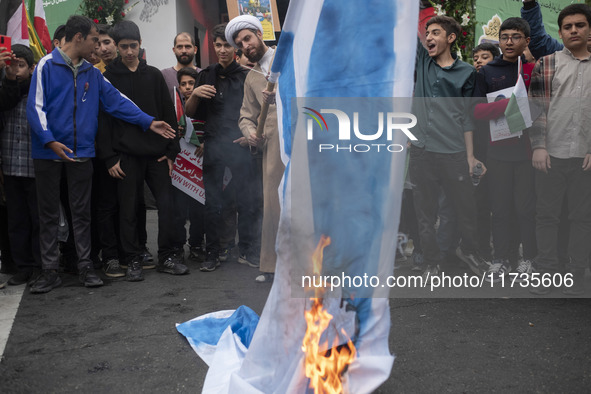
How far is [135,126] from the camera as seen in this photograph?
5395 mm

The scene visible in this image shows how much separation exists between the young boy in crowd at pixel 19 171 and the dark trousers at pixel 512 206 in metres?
3.68

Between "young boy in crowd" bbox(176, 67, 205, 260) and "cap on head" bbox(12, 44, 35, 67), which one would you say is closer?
"cap on head" bbox(12, 44, 35, 67)

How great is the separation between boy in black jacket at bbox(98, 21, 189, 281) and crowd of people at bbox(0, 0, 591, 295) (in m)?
0.01

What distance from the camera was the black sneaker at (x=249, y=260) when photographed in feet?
18.9

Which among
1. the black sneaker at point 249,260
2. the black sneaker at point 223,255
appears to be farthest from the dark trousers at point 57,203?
the black sneaker at point 249,260

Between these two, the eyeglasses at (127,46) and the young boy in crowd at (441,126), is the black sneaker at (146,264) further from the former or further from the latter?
the young boy in crowd at (441,126)

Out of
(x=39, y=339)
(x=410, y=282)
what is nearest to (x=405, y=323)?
(x=410, y=282)

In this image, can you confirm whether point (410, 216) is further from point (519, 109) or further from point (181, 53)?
point (181, 53)

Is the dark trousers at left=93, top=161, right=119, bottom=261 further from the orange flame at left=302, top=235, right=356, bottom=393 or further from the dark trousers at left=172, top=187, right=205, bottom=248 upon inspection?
the orange flame at left=302, top=235, right=356, bottom=393

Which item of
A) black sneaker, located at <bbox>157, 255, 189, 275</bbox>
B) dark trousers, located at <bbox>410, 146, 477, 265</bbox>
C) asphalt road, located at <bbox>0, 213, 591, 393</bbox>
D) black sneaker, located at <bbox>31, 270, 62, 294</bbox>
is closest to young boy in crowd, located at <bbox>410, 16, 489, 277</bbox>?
dark trousers, located at <bbox>410, 146, 477, 265</bbox>

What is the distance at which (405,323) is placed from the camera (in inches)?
157

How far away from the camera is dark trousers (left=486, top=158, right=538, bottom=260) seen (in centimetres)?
502

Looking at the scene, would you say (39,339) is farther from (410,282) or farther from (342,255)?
(410,282)

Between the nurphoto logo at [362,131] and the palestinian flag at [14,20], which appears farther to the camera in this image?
the palestinian flag at [14,20]
